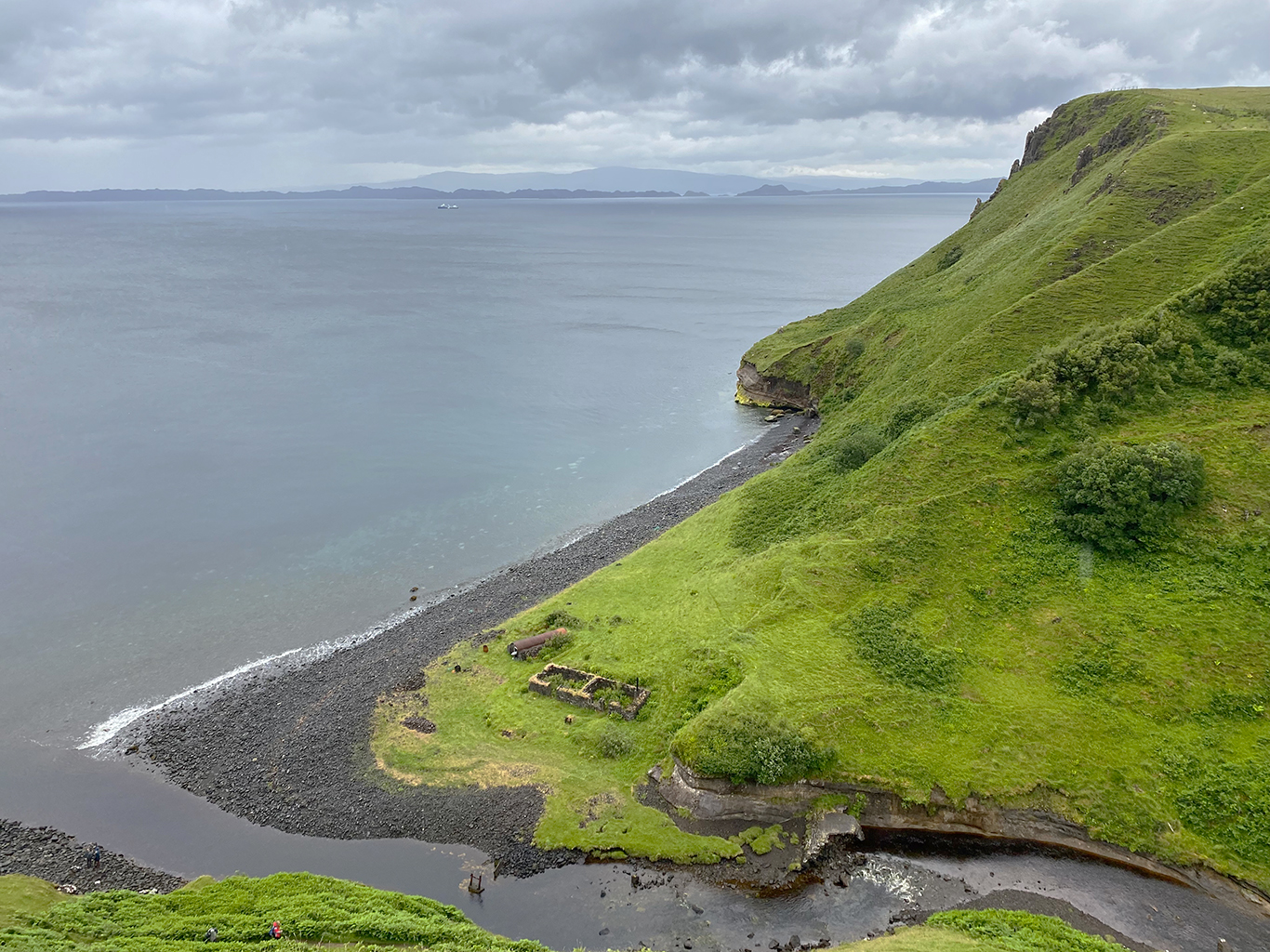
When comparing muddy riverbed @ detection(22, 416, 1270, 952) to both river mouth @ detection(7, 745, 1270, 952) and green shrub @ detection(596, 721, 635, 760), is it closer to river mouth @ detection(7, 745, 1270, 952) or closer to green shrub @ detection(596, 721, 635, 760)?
river mouth @ detection(7, 745, 1270, 952)

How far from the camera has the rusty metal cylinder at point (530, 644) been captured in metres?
53.6

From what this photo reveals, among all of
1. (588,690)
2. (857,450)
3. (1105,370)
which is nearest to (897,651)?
(588,690)

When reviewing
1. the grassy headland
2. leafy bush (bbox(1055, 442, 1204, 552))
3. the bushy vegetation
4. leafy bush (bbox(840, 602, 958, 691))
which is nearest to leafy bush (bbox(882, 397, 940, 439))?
leafy bush (bbox(1055, 442, 1204, 552))

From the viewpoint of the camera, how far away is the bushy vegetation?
30.2m

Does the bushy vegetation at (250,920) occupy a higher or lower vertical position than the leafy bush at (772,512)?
lower

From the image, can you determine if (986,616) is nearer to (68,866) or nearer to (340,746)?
(340,746)

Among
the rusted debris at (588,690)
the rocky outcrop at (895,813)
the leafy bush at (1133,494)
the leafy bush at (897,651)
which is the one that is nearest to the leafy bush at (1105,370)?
the leafy bush at (1133,494)

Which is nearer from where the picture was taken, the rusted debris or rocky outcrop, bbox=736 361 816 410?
the rusted debris

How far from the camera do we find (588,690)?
48.6 meters

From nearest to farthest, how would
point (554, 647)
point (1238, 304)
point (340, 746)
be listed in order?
1. point (340, 746)
2. point (554, 647)
3. point (1238, 304)

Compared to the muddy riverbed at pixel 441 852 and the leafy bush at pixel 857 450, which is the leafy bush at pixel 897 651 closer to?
the muddy riverbed at pixel 441 852

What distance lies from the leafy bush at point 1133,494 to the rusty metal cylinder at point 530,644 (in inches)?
1428

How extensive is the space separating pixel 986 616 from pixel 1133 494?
13102 millimetres

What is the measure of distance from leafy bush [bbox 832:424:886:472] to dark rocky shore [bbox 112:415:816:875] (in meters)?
23.2
